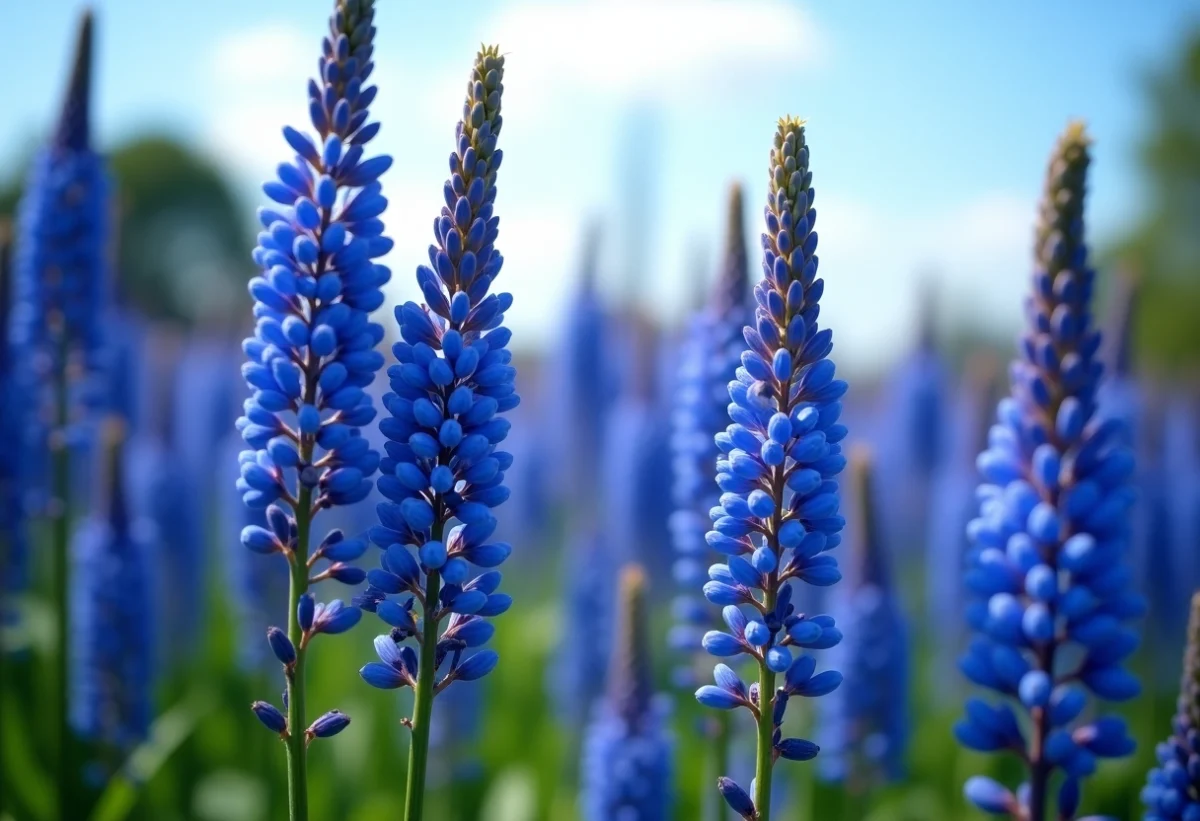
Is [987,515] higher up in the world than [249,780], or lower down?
higher up

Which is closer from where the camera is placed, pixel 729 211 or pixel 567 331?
pixel 729 211

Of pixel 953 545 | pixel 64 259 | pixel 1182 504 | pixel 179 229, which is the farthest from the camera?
pixel 179 229

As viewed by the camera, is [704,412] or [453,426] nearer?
[453,426]

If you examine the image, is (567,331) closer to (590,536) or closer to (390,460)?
(590,536)

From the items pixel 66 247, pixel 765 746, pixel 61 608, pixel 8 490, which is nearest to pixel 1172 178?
Answer: pixel 66 247

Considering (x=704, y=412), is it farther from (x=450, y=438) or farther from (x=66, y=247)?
(x=66, y=247)

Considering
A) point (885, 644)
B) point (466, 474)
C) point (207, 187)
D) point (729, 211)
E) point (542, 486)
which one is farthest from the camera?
point (207, 187)

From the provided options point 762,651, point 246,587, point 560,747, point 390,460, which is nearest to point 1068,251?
point 762,651
